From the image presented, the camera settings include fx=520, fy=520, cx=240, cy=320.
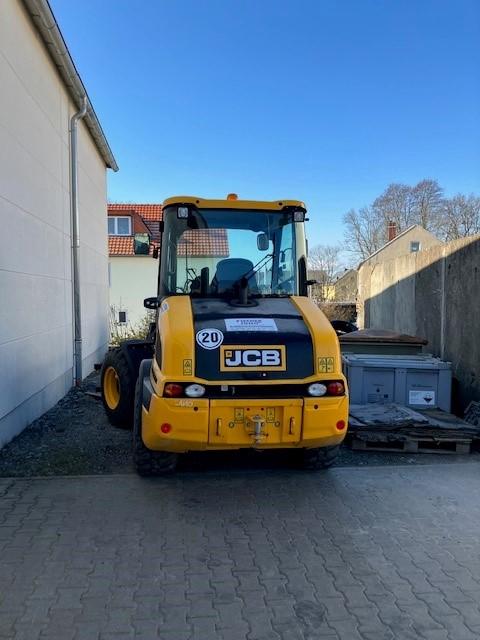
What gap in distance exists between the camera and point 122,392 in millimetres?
6074

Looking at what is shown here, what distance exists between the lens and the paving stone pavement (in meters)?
2.71

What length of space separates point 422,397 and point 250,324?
129 inches

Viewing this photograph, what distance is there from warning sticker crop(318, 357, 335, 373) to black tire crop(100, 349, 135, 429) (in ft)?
8.58

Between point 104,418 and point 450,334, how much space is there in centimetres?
499

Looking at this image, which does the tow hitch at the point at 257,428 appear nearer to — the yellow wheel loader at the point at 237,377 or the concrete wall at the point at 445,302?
the yellow wheel loader at the point at 237,377

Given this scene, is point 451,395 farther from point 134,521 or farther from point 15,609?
point 15,609

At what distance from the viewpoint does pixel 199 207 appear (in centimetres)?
521

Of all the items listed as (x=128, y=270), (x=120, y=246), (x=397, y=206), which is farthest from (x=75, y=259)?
(x=397, y=206)

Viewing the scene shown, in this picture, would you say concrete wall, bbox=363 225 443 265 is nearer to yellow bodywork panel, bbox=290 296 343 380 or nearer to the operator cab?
the operator cab

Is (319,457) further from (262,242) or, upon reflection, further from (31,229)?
(31,229)

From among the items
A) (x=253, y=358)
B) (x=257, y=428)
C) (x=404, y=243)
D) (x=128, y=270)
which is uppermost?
(x=404, y=243)

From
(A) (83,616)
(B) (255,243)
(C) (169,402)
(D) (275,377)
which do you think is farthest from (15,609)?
(B) (255,243)

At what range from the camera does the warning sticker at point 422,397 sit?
21.3 ft

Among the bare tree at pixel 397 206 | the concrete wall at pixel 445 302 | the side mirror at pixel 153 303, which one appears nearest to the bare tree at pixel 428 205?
the bare tree at pixel 397 206
